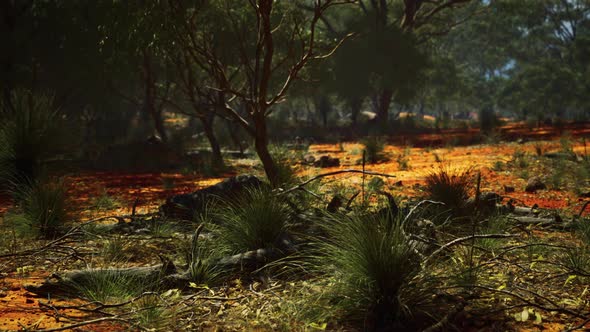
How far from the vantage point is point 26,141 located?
862 centimetres

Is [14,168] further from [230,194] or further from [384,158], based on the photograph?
[384,158]

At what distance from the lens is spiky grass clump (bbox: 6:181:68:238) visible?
702 cm

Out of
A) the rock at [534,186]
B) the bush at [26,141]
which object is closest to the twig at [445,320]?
the bush at [26,141]

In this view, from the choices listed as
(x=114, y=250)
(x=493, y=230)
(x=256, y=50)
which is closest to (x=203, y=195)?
(x=114, y=250)

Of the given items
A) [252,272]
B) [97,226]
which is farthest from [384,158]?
[252,272]

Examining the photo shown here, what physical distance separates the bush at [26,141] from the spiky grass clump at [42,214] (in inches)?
57.0

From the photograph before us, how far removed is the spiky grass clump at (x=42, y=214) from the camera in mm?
7016

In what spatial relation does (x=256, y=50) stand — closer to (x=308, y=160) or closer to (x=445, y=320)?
(x=445, y=320)

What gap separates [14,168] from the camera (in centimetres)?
865

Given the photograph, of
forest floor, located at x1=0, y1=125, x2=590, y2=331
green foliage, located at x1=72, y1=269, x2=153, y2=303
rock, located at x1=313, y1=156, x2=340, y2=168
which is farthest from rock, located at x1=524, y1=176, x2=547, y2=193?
green foliage, located at x1=72, y1=269, x2=153, y2=303

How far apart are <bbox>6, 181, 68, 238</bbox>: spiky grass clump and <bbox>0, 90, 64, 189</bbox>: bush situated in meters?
1.45

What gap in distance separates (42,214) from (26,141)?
1.96 m

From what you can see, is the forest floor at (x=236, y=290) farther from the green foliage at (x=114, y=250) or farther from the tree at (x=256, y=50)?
the tree at (x=256, y=50)

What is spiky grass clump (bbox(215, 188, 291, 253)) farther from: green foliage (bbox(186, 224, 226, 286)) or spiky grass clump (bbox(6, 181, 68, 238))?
spiky grass clump (bbox(6, 181, 68, 238))
